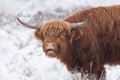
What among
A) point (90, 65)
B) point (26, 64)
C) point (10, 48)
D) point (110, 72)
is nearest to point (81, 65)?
point (90, 65)

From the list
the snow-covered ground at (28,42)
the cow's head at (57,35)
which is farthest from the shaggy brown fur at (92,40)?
the snow-covered ground at (28,42)

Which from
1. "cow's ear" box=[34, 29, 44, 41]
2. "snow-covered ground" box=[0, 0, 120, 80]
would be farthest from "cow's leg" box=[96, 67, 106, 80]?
"cow's ear" box=[34, 29, 44, 41]

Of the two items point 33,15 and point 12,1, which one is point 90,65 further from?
point 12,1

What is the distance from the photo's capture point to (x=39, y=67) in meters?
15.1

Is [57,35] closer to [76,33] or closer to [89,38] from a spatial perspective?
[76,33]

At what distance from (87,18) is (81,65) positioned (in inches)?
39.4

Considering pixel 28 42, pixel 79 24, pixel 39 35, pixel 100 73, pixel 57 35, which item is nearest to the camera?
pixel 57 35

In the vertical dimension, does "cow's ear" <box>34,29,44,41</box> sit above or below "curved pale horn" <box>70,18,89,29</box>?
below

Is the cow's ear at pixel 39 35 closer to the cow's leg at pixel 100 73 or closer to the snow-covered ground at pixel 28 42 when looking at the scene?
the snow-covered ground at pixel 28 42

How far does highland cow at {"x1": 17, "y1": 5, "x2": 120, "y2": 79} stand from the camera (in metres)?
11.1

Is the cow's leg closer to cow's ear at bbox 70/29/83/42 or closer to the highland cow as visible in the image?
the highland cow

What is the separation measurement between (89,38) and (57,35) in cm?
78

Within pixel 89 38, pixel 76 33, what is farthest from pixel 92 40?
pixel 76 33

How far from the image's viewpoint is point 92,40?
11.4 meters
